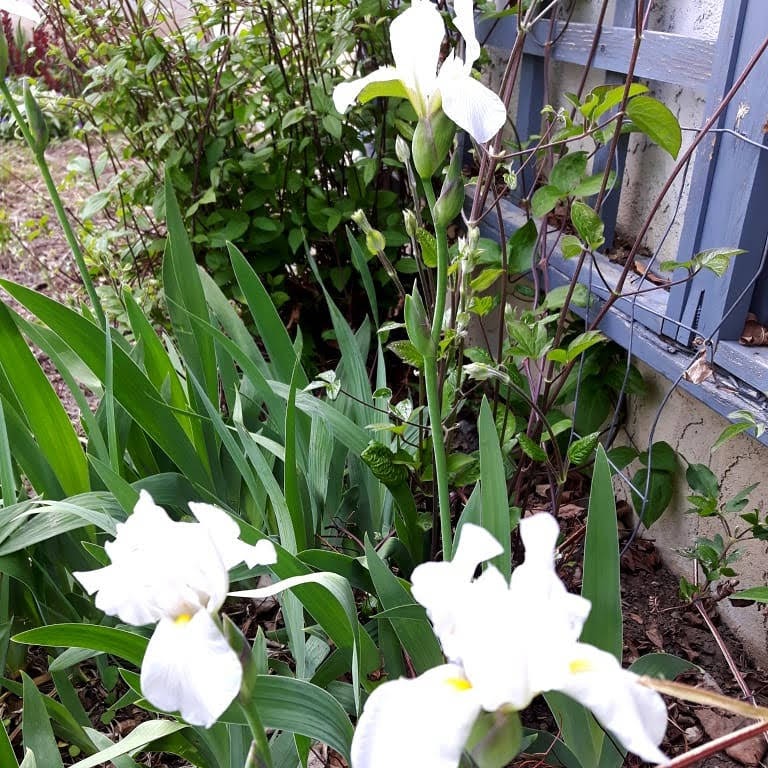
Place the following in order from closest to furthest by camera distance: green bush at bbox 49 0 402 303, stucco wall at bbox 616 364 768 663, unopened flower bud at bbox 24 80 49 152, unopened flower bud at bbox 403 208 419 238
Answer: unopened flower bud at bbox 403 208 419 238
unopened flower bud at bbox 24 80 49 152
stucco wall at bbox 616 364 768 663
green bush at bbox 49 0 402 303

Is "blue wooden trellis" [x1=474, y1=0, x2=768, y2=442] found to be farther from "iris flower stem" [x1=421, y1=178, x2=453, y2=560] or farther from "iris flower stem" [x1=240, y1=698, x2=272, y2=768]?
"iris flower stem" [x1=240, y1=698, x2=272, y2=768]

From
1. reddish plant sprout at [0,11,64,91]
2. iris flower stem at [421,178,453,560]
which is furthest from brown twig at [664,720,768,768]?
reddish plant sprout at [0,11,64,91]

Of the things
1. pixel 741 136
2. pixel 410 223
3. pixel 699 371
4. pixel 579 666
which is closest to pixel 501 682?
pixel 579 666

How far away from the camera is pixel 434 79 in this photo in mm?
765

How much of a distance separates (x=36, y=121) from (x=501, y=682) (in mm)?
1154

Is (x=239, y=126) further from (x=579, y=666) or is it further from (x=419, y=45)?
(x=579, y=666)

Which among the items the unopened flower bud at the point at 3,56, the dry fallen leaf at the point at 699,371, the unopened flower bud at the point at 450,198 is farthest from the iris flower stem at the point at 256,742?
the unopened flower bud at the point at 3,56

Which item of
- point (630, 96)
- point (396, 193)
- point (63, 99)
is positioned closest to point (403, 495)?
point (630, 96)

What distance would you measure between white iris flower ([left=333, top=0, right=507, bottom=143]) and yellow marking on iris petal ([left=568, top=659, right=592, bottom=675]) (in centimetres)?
48

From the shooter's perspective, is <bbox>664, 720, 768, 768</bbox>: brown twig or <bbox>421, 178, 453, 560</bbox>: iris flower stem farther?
<bbox>421, 178, 453, 560</bbox>: iris flower stem

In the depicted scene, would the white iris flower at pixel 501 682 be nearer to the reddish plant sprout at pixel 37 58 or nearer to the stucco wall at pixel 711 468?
the stucco wall at pixel 711 468

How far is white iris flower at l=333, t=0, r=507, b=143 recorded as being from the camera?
72cm

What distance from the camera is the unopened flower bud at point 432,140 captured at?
2.50 feet

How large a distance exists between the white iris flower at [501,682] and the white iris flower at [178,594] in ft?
0.34
